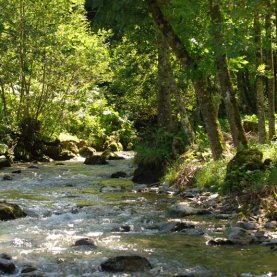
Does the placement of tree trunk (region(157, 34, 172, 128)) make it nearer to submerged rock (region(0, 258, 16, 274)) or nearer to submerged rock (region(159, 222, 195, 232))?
submerged rock (region(159, 222, 195, 232))

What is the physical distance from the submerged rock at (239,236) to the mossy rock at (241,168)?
2.56 m

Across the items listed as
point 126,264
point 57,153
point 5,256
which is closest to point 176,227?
point 126,264

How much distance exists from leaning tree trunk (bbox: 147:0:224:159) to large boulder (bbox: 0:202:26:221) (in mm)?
4937

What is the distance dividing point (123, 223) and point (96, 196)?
3.40 meters

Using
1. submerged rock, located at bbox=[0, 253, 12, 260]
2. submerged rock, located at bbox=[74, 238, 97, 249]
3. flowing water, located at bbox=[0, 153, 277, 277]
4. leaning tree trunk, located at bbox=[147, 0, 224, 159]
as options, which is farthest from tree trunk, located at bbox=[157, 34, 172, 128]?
submerged rock, located at bbox=[0, 253, 12, 260]

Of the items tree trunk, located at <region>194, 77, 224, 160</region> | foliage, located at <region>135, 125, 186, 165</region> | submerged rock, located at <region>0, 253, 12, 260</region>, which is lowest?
submerged rock, located at <region>0, 253, 12, 260</region>

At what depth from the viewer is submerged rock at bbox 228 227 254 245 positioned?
7.13 m

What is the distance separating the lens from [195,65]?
38.4ft

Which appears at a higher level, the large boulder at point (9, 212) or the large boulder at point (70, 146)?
the large boulder at point (70, 146)

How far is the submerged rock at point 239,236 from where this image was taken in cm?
713

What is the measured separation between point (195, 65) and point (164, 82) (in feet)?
14.3

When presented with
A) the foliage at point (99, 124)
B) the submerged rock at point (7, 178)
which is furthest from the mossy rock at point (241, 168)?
the foliage at point (99, 124)

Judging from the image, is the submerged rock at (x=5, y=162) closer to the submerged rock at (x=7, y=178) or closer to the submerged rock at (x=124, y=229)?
the submerged rock at (x=7, y=178)

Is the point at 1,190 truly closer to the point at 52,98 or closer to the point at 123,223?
the point at 123,223
